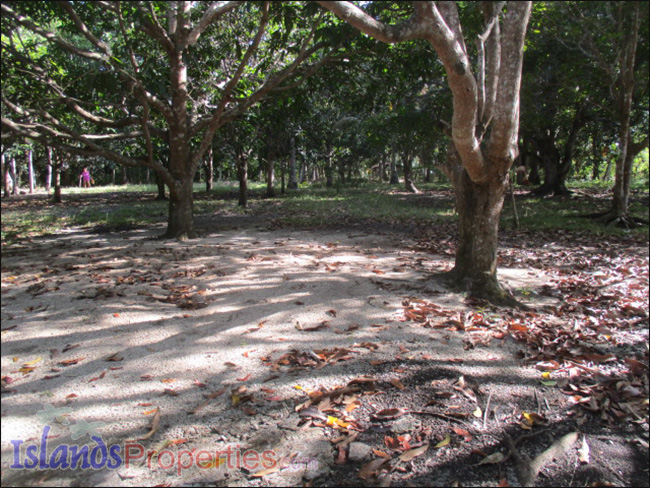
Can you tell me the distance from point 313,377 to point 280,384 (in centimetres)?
24

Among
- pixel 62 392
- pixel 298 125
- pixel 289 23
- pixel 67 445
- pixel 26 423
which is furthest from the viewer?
pixel 298 125

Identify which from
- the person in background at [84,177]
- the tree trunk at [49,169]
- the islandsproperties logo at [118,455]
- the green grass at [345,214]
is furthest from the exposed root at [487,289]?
the person in background at [84,177]

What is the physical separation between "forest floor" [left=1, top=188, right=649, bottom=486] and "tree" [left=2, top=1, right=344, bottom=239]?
2431 mm

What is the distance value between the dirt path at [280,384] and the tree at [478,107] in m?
0.60

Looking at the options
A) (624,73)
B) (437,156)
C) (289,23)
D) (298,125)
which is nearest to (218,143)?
(298,125)

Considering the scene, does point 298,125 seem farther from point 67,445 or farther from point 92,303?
point 67,445

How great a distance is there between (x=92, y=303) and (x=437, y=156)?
84.7 ft

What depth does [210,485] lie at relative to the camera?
78.6 inches

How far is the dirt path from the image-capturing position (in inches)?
84.4

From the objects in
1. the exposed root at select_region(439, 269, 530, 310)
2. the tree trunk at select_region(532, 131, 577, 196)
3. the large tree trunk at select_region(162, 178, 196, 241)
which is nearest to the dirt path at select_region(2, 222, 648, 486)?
the exposed root at select_region(439, 269, 530, 310)

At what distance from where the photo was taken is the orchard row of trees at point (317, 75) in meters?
4.38

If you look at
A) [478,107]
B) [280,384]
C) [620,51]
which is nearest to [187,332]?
[280,384]

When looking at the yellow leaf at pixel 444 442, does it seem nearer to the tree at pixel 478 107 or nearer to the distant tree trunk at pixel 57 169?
the tree at pixel 478 107

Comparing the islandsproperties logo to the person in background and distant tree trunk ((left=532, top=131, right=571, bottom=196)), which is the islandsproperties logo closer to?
distant tree trunk ((left=532, top=131, right=571, bottom=196))
